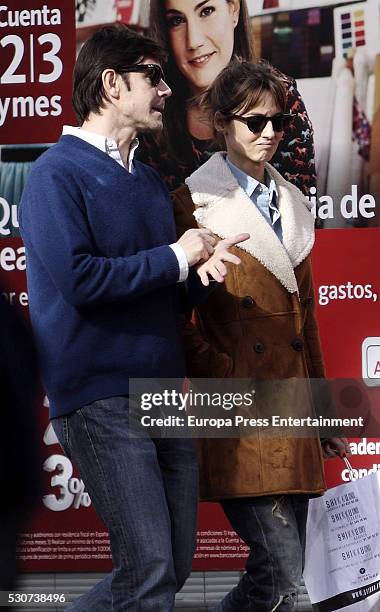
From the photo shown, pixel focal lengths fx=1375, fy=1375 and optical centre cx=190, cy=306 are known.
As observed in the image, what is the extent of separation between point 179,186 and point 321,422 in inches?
29.0

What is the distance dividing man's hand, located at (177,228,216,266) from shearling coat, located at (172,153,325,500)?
0.29 metres

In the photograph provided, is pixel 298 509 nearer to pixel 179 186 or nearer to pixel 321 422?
pixel 321 422

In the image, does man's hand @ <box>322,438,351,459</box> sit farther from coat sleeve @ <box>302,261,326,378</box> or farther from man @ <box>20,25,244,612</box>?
man @ <box>20,25,244,612</box>

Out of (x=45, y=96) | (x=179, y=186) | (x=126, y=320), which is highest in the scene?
(x=45, y=96)

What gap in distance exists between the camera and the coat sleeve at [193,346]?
11.4 ft

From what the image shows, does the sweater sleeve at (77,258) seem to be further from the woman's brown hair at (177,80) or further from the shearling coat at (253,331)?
the woman's brown hair at (177,80)

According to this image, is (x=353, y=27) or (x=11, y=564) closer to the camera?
(x=11, y=564)

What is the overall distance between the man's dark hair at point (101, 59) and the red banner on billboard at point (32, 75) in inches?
11.8

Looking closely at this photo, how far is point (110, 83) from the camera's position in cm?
338

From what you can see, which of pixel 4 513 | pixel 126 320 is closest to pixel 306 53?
pixel 126 320

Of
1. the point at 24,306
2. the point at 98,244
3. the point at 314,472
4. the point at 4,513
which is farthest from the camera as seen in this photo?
the point at 24,306

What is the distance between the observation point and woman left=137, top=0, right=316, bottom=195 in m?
3.67

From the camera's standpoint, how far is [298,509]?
3627mm

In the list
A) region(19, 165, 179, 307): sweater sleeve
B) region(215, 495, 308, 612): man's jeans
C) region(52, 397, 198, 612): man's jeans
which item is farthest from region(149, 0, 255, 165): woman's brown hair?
region(215, 495, 308, 612): man's jeans
